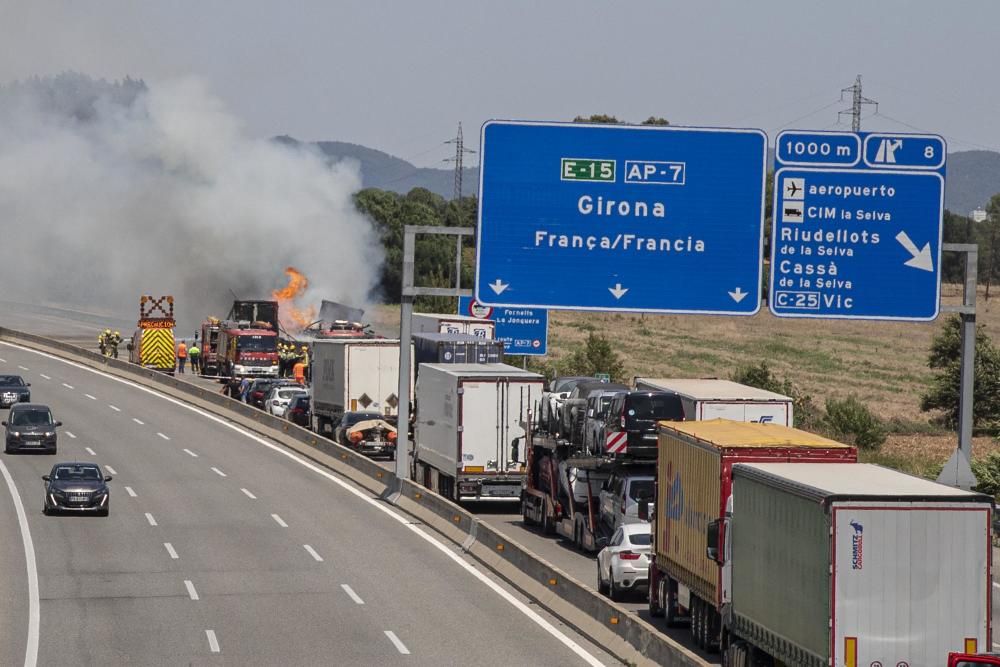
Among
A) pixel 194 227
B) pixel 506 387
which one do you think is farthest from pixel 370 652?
pixel 194 227

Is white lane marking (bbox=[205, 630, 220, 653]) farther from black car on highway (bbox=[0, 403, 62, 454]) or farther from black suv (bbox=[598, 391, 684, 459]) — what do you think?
black car on highway (bbox=[0, 403, 62, 454])

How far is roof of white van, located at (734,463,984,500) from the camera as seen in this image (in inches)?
680

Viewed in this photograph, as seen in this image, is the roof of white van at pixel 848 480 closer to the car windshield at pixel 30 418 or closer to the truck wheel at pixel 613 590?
the truck wheel at pixel 613 590

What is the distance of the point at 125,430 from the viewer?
57.1 m

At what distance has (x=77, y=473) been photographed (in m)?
39.4

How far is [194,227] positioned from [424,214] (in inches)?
1556

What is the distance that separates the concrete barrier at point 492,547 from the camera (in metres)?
22.7

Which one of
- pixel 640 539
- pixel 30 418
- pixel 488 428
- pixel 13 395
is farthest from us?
pixel 13 395

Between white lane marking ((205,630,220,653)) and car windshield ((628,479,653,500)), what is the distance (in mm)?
9789

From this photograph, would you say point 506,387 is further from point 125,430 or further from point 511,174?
point 125,430

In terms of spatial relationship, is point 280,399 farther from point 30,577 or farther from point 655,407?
point 30,577

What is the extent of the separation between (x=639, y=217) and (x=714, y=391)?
597 cm

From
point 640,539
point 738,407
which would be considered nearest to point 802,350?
point 738,407

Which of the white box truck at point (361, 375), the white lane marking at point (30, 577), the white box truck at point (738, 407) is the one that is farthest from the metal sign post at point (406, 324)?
the white box truck at point (361, 375)
